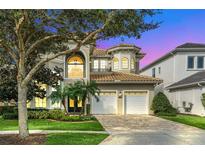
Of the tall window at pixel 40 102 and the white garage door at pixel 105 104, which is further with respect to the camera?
the white garage door at pixel 105 104

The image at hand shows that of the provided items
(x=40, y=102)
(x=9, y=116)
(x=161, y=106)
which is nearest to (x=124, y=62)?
(x=161, y=106)

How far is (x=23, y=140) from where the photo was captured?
8.98 metres

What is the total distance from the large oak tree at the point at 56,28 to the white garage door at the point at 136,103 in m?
9.45

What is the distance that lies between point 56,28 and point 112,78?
9.95 meters

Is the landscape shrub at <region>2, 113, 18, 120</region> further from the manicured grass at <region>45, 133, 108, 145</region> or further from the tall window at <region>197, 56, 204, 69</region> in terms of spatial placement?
the tall window at <region>197, 56, 204, 69</region>

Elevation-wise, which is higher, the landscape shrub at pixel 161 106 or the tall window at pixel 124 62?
the tall window at pixel 124 62

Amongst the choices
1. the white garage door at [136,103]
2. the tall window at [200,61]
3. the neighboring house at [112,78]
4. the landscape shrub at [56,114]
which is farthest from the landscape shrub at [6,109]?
the tall window at [200,61]

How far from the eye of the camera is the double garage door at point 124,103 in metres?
17.6

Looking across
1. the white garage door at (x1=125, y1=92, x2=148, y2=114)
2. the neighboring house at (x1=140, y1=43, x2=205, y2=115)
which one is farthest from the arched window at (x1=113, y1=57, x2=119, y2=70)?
the neighboring house at (x1=140, y1=43, x2=205, y2=115)

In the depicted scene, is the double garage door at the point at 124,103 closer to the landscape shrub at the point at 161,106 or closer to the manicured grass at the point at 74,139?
the landscape shrub at the point at 161,106

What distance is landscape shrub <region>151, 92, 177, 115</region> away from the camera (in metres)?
18.6
